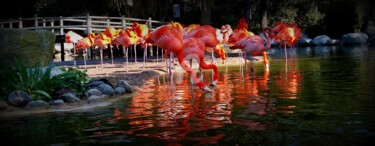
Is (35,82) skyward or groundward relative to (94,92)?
skyward

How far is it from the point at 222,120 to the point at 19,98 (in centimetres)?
383

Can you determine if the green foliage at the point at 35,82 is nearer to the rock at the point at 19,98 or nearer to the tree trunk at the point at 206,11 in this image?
the rock at the point at 19,98

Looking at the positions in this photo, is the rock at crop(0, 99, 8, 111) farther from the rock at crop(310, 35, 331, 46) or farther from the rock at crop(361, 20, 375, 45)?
the rock at crop(361, 20, 375, 45)

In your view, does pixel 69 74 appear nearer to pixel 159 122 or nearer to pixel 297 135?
pixel 159 122

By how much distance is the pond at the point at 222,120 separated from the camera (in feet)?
15.6

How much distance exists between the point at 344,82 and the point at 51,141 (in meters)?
6.20

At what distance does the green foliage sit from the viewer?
817 centimetres

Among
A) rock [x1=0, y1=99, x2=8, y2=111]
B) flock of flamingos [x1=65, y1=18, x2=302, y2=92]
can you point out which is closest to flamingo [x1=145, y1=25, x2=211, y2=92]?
flock of flamingos [x1=65, y1=18, x2=302, y2=92]

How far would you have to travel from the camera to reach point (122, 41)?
1440 centimetres

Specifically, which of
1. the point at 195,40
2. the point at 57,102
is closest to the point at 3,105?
the point at 57,102

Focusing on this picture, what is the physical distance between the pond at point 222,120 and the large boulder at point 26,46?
2597 millimetres

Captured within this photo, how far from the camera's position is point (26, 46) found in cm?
948

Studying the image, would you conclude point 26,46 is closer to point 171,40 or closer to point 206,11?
point 171,40

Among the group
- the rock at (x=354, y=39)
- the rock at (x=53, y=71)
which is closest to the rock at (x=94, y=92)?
the rock at (x=53, y=71)
